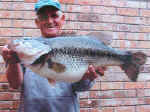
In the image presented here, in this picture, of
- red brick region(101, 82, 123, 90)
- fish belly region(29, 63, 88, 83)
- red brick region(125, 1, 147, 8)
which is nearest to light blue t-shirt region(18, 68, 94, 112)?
fish belly region(29, 63, 88, 83)

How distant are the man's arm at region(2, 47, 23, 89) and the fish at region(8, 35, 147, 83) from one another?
5 cm

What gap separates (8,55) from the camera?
1618 mm

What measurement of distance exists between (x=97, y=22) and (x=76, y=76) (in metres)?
1.23

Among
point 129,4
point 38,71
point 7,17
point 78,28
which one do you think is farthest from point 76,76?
point 129,4

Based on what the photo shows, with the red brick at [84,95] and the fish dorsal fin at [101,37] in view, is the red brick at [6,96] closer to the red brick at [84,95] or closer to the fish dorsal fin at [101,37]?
the red brick at [84,95]

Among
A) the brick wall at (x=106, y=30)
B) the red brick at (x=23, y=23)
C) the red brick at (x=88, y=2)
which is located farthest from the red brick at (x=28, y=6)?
the red brick at (x=88, y=2)

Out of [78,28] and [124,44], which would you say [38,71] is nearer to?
[78,28]

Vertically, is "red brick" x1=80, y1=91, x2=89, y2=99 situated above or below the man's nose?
below

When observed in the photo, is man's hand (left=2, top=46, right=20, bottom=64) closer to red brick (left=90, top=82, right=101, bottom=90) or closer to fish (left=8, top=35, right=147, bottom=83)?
fish (left=8, top=35, right=147, bottom=83)

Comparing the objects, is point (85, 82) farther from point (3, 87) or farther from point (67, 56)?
point (3, 87)

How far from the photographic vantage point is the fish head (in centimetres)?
156

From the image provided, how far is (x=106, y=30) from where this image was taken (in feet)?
9.27

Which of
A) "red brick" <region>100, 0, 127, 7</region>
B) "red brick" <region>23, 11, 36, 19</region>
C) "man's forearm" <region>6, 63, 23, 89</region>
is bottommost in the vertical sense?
"man's forearm" <region>6, 63, 23, 89</region>

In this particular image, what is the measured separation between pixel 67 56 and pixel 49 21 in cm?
45
